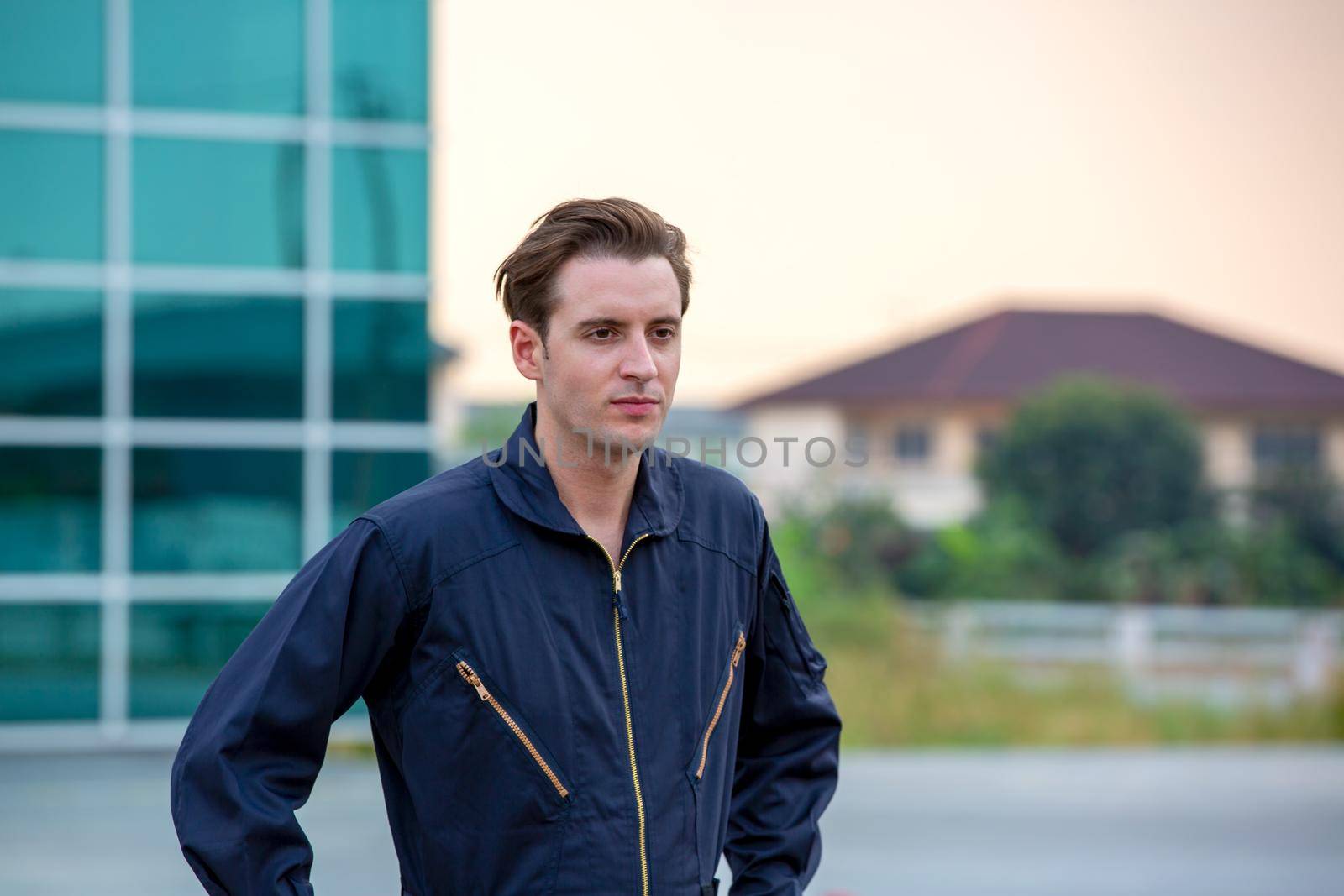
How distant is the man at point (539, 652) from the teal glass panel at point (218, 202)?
8.14 meters

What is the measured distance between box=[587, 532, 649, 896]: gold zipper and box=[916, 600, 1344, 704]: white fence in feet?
47.8

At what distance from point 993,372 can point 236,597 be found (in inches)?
1092

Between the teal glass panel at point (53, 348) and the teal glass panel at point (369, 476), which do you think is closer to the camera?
the teal glass panel at point (53, 348)

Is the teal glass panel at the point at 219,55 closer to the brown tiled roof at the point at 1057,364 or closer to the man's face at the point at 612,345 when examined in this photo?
the man's face at the point at 612,345

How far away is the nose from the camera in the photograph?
7.30 feet

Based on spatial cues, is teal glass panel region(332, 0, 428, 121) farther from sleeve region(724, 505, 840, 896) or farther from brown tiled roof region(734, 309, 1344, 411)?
brown tiled roof region(734, 309, 1344, 411)

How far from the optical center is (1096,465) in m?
25.1

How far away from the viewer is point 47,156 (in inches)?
390

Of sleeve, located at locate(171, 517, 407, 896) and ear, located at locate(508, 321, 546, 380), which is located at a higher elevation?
ear, located at locate(508, 321, 546, 380)

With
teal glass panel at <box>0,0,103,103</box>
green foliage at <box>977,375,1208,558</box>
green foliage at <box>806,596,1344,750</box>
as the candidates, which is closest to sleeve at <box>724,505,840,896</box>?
teal glass panel at <box>0,0,103,103</box>

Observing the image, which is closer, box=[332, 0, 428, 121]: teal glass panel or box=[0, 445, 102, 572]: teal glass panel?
box=[0, 445, 102, 572]: teal glass panel

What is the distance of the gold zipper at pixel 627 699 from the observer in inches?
84.8

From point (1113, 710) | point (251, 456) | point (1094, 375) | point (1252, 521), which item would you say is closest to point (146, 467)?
point (251, 456)

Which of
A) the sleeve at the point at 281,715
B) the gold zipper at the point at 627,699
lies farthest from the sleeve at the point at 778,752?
the sleeve at the point at 281,715
